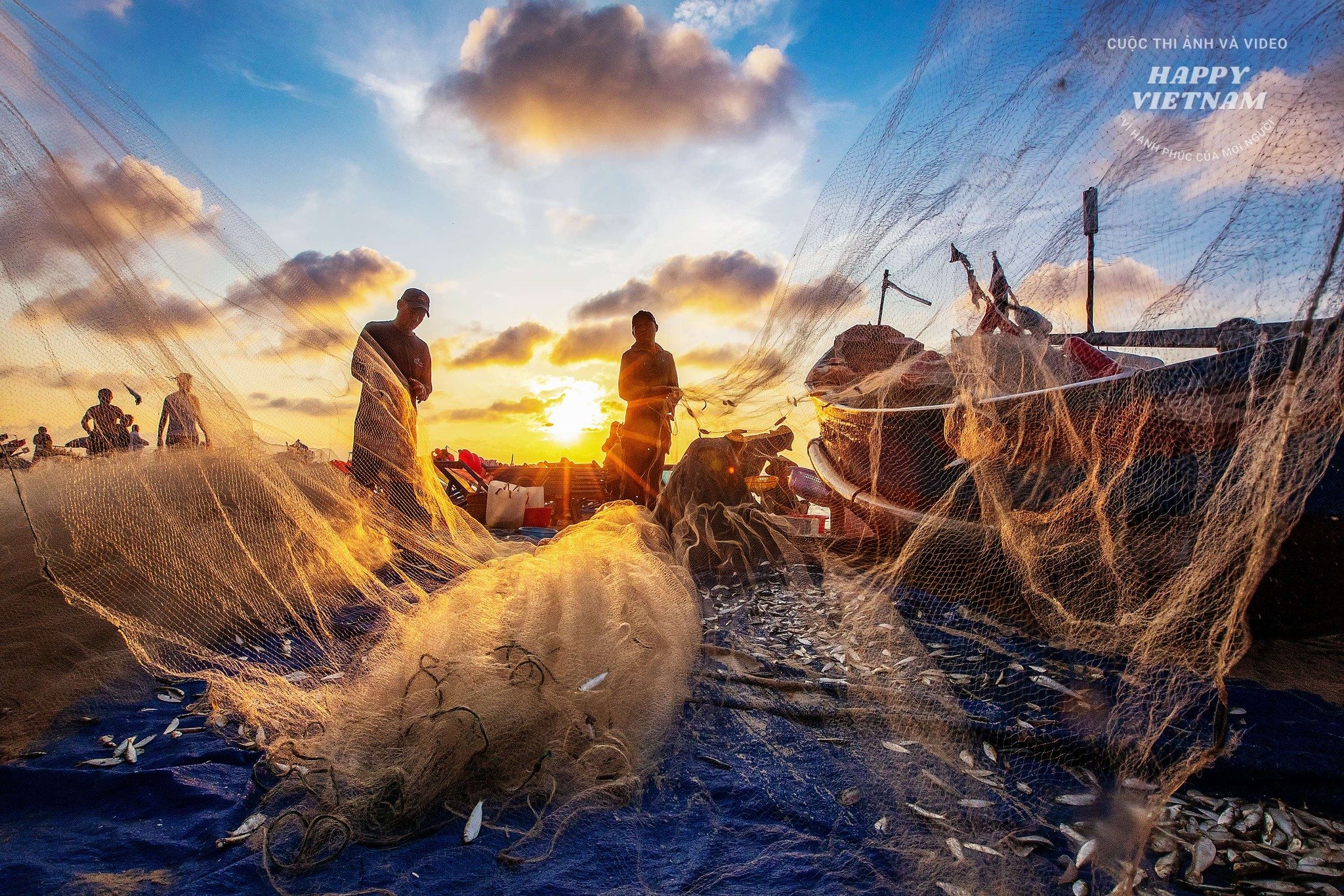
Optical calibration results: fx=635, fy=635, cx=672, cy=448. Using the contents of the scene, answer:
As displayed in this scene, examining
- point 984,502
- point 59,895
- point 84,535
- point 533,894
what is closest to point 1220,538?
point 984,502

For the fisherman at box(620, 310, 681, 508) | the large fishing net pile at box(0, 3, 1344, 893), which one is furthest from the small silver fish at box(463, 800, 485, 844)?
the fisherman at box(620, 310, 681, 508)

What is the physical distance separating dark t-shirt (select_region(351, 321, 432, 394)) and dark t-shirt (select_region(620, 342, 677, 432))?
6.90 feet

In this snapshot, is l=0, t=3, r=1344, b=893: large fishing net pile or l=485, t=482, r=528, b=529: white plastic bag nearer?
l=0, t=3, r=1344, b=893: large fishing net pile

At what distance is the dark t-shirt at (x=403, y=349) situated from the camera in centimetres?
578

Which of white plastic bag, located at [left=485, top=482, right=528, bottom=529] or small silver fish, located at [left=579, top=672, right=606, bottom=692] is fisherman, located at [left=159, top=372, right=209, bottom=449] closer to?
small silver fish, located at [left=579, top=672, right=606, bottom=692]

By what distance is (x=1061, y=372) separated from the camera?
13.3ft

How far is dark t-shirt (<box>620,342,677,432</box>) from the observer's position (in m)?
6.91

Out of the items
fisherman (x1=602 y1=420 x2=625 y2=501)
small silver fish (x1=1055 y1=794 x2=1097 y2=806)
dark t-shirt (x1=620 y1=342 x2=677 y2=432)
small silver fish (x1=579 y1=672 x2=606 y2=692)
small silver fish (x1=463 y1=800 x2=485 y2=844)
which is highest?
dark t-shirt (x1=620 y1=342 x2=677 y2=432)

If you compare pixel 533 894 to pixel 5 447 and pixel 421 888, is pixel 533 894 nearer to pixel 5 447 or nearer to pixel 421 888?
pixel 421 888

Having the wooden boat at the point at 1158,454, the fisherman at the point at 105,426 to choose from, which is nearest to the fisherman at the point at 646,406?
the wooden boat at the point at 1158,454

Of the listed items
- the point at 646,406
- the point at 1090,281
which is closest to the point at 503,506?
the point at 646,406

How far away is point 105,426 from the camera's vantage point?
10.7 feet

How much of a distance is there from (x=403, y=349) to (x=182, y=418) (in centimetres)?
246

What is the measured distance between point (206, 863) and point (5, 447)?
2.19 metres
